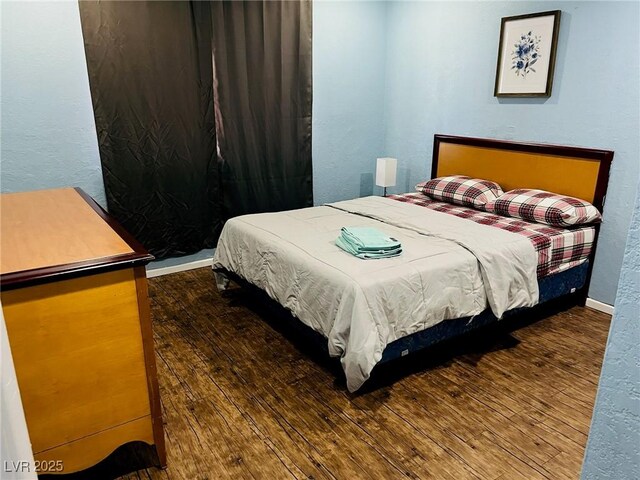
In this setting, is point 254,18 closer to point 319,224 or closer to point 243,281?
point 319,224

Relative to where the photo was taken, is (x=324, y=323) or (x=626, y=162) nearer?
(x=324, y=323)

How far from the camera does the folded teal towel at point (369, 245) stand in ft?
8.04

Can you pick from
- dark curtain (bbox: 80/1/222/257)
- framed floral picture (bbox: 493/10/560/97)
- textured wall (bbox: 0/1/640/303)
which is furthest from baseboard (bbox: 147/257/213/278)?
framed floral picture (bbox: 493/10/560/97)

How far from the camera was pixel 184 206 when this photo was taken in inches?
148

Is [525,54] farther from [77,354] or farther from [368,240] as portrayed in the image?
[77,354]

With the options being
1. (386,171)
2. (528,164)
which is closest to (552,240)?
(528,164)

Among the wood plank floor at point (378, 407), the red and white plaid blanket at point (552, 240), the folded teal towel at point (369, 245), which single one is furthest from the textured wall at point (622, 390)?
the red and white plaid blanket at point (552, 240)

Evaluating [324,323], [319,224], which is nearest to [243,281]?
[319,224]

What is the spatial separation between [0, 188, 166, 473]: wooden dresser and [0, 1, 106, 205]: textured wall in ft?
5.30

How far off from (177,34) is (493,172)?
8.71ft

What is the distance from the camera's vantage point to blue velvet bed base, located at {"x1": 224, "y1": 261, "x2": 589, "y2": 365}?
239cm

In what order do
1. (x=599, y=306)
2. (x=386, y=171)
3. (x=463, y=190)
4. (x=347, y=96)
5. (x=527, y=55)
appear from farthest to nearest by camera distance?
(x=347, y=96) → (x=386, y=171) → (x=463, y=190) → (x=527, y=55) → (x=599, y=306)

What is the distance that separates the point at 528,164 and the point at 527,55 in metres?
Answer: 0.79

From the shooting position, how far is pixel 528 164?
11.7 ft
